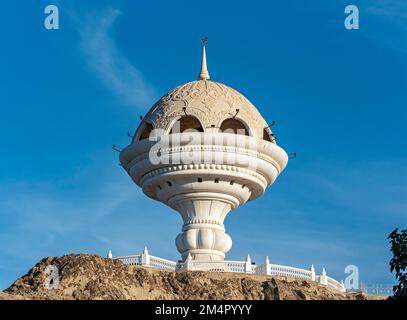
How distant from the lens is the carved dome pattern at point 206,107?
163ft

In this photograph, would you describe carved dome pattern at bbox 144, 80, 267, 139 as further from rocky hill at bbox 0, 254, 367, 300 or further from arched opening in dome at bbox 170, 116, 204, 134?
rocky hill at bbox 0, 254, 367, 300

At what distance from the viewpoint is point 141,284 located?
142 feet

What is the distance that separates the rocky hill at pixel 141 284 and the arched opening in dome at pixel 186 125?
8.12m

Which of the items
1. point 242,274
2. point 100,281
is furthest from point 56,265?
point 242,274

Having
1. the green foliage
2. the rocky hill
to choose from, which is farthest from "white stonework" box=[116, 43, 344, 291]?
the green foliage

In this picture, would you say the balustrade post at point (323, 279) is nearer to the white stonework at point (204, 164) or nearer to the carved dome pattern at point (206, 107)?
the white stonework at point (204, 164)

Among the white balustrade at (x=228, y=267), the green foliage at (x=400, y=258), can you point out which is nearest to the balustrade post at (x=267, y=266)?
the white balustrade at (x=228, y=267)

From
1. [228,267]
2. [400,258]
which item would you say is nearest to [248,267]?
[228,267]

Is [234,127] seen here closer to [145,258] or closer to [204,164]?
[204,164]

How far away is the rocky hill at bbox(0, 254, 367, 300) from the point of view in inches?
1606
